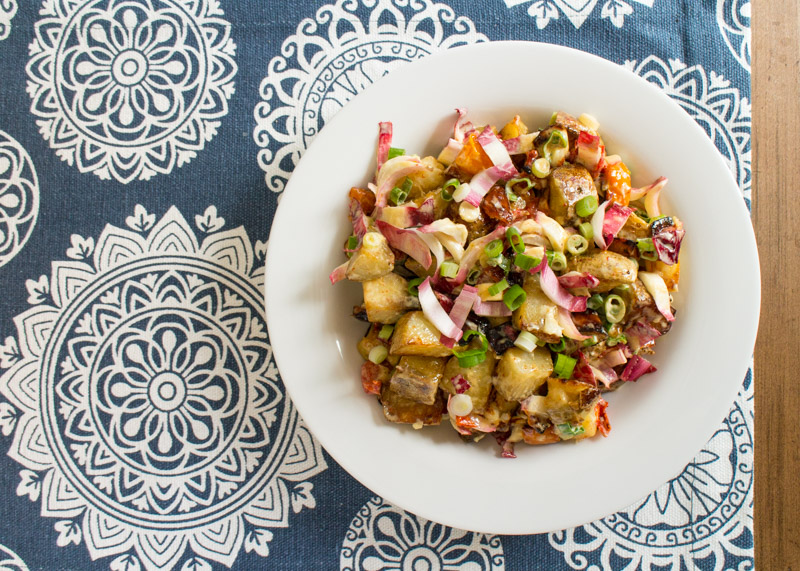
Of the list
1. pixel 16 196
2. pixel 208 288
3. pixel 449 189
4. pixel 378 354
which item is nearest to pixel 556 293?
pixel 449 189

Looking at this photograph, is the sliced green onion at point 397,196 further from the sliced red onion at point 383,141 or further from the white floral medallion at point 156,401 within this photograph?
the white floral medallion at point 156,401

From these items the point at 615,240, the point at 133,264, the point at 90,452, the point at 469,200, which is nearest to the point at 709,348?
the point at 615,240

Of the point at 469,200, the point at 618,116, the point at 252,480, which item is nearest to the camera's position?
the point at 469,200

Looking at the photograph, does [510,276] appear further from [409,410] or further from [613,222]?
[409,410]

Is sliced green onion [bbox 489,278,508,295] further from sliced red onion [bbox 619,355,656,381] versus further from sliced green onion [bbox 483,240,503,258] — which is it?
sliced red onion [bbox 619,355,656,381]

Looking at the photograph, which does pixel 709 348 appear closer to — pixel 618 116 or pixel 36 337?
pixel 618 116

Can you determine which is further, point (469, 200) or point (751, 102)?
point (751, 102)

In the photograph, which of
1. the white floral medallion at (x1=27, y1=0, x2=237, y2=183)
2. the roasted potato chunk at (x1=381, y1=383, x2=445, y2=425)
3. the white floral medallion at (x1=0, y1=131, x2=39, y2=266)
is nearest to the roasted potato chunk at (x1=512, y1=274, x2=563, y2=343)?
the roasted potato chunk at (x1=381, y1=383, x2=445, y2=425)
